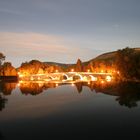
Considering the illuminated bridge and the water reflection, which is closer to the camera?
the water reflection

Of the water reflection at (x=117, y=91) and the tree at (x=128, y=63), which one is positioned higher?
the tree at (x=128, y=63)

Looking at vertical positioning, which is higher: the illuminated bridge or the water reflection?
the illuminated bridge

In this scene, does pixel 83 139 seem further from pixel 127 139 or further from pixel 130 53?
pixel 130 53

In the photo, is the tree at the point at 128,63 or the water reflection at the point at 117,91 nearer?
the water reflection at the point at 117,91

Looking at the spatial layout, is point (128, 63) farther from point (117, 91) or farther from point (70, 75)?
point (70, 75)

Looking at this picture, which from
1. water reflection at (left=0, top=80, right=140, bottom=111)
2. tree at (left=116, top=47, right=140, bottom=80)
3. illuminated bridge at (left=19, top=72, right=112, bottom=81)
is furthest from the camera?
illuminated bridge at (left=19, top=72, right=112, bottom=81)

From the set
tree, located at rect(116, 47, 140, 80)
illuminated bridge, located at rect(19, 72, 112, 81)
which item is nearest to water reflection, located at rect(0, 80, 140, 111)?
tree, located at rect(116, 47, 140, 80)

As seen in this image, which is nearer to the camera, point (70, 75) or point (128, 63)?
point (128, 63)

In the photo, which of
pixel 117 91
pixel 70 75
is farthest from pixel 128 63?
pixel 70 75

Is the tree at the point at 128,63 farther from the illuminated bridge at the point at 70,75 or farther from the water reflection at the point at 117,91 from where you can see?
the illuminated bridge at the point at 70,75

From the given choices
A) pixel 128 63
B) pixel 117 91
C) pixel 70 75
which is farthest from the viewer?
pixel 70 75

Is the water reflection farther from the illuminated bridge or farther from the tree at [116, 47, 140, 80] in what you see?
the illuminated bridge

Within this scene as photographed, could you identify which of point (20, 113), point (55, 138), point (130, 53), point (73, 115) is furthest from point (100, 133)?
point (130, 53)

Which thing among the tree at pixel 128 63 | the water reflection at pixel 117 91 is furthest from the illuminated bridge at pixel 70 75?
the water reflection at pixel 117 91
